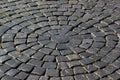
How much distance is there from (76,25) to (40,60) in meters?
1.40

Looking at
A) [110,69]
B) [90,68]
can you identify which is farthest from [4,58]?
[110,69]

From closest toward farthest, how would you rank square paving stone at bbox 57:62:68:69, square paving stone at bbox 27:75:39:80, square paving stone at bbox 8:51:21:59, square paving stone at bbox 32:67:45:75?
square paving stone at bbox 27:75:39:80, square paving stone at bbox 32:67:45:75, square paving stone at bbox 57:62:68:69, square paving stone at bbox 8:51:21:59

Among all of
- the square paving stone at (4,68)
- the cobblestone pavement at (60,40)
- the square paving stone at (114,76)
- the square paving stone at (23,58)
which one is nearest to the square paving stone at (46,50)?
the cobblestone pavement at (60,40)

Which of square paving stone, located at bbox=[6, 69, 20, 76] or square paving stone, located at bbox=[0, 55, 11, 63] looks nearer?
square paving stone, located at bbox=[6, 69, 20, 76]

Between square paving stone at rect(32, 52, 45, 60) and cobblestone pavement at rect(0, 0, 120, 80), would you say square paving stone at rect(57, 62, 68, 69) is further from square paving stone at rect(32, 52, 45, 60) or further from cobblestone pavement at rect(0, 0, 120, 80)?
square paving stone at rect(32, 52, 45, 60)

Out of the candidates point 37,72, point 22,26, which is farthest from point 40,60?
point 22,26

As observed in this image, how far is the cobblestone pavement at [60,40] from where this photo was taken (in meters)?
4.59

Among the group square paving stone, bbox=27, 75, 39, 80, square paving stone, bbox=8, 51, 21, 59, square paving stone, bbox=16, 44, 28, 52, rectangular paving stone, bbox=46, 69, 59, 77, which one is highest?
square paving stone, bbox=16, 44, 28, 52

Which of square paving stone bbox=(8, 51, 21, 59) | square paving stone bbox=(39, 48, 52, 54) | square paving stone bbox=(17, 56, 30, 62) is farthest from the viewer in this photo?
square paving stone bbox=(39, 48, 52, 54)

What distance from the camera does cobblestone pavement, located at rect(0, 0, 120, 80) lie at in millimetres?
4594

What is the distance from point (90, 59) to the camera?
4.88 m

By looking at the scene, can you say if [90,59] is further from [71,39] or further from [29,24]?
[29,24]

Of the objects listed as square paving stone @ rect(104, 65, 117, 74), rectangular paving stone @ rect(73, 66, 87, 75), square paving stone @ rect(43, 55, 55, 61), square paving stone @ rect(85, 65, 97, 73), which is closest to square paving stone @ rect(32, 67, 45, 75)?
square paving stone @ rect(43, 55, 55, 61)

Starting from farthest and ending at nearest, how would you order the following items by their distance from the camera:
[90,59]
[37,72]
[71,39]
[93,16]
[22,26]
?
1. [93,16]
2. [22,26]
3. [71,39]
4. [90,59]
5. [37,72]
